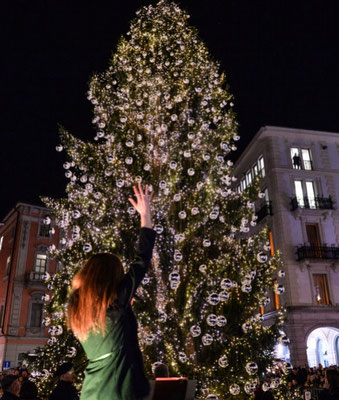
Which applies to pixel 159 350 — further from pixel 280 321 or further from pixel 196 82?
pixel 196 82

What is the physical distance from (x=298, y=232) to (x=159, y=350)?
2033cm

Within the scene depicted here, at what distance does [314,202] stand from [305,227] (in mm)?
2294

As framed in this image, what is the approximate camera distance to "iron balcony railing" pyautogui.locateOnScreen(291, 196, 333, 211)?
27.2m

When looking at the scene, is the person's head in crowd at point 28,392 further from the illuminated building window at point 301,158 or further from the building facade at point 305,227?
the illuminated building window at point 301,158

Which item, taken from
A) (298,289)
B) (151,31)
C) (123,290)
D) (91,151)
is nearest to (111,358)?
(123,290)

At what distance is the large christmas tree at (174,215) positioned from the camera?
873 centimetres

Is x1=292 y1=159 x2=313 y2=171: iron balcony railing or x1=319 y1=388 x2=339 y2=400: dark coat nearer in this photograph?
x1=319 y1=388 x2=339 y2=400: dark coat

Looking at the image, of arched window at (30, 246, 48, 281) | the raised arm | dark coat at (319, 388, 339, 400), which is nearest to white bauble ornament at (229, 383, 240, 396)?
dark coat at (319, 388, 339, 400)

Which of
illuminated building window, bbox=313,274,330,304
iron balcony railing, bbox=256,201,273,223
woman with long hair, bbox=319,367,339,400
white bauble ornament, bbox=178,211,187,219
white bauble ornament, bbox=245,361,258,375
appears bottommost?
woman with long hair, bbox=319,367,339,400

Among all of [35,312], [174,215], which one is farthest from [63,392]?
[35,312]

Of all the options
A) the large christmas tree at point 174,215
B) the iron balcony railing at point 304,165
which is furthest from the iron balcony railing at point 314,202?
the large christmas tree at point 174,215

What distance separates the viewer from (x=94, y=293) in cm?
200

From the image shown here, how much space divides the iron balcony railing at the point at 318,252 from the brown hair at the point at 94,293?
2545 cm

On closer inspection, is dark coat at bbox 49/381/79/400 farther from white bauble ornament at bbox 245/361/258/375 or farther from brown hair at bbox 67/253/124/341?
white bauble ornament at bbox 245/361/258/375
